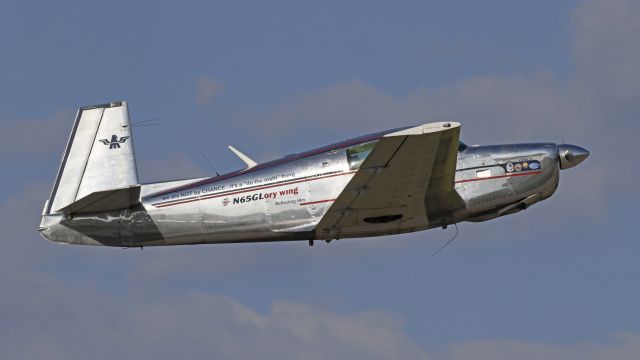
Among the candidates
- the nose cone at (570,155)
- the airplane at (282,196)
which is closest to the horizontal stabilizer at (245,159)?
the airplane at (282,196)

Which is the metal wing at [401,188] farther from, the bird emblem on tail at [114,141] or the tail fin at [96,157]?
the bird emblem on tail at [114,141]

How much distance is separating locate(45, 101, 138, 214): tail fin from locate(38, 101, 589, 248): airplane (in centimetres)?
2

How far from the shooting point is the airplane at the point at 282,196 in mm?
23672

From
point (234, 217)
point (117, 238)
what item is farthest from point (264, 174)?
point (117, 238)

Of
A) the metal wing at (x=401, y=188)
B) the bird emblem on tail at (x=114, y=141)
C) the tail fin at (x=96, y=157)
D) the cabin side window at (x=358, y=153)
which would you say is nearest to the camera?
the metal wing at (x=401, y=188)

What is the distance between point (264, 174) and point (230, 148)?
43.2 inches

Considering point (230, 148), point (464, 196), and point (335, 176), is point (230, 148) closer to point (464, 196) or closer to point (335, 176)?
→ point (335, 176)

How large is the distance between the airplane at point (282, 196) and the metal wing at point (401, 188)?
0.09 ft

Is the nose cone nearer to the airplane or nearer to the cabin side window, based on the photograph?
the airplane

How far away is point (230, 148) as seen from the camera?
24656mm

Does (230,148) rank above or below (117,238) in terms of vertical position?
above

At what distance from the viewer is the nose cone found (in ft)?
81.4

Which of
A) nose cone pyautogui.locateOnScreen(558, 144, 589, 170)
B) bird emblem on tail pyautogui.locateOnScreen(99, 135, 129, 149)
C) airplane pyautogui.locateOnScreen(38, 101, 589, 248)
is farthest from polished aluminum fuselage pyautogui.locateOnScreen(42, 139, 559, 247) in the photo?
bird emblem on tail pyautogui.locateOnScreen(99, 135, 129, 149)

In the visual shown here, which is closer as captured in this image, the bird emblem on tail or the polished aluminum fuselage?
the polished aluminum fuselage
